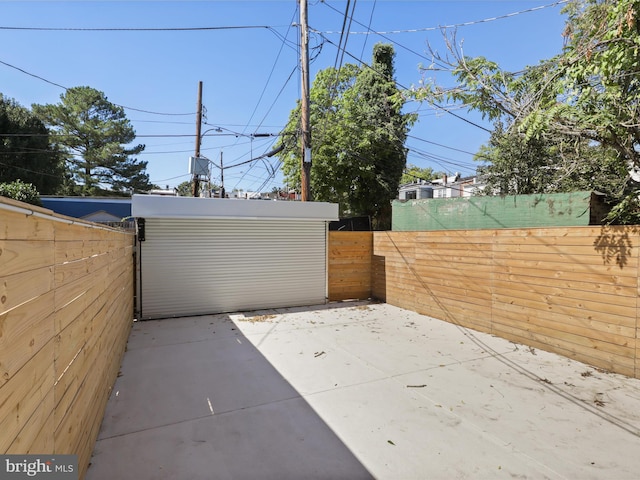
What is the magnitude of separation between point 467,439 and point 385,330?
10.7 feet

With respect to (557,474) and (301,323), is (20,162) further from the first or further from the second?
(557,474)

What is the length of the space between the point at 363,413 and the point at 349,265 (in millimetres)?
5580

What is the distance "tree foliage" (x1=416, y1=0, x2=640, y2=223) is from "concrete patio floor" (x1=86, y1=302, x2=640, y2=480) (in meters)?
2.51

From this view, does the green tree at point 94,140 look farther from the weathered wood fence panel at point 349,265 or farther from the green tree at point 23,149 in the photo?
the weathered wood fence panel at point 349,265

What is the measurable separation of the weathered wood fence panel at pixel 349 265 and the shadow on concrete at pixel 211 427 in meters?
4.10

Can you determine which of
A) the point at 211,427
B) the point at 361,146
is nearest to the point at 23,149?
the point at 361,146

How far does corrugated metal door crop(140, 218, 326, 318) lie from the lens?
681 cm

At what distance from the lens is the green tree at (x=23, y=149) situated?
679 inches

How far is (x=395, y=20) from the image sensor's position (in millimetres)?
7512

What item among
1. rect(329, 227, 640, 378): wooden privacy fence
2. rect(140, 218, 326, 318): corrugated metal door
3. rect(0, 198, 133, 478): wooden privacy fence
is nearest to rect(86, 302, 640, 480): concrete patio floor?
rect(329, 227, 640, 378): wooden privacy fence

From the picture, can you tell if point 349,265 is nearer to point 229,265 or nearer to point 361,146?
point 229,265

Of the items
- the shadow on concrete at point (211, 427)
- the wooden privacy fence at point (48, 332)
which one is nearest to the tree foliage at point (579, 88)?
the shadow on concrete at point (211, 427)

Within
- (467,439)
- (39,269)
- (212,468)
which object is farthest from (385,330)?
(39,269)

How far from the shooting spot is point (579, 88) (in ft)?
13.2
